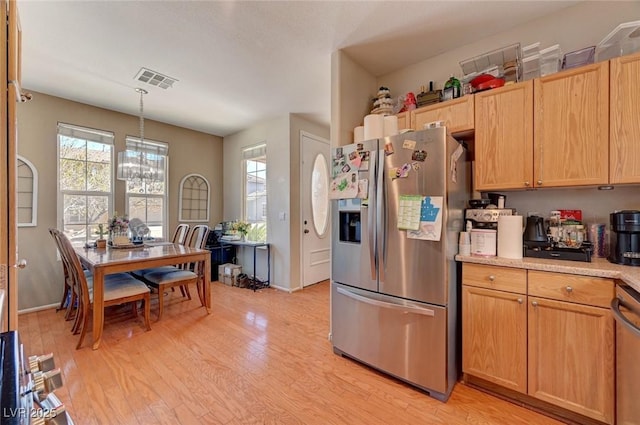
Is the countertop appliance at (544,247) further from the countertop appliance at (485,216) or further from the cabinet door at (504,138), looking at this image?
the cabinet door at (504,138)

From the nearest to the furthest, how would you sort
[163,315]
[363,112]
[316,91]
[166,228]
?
[363,112] < [163,315] < [316,91] < [166,228]

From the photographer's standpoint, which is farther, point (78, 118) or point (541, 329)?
point (78, 118)

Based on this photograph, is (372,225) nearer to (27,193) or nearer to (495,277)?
(495,277)

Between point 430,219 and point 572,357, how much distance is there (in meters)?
1.04

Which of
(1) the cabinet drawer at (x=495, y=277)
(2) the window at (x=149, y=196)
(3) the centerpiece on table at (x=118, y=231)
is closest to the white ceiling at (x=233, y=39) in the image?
(2) the window at (x=149, y=196)

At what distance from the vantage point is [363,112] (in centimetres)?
273

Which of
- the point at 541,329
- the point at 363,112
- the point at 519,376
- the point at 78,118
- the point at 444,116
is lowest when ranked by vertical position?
the point at 519,376

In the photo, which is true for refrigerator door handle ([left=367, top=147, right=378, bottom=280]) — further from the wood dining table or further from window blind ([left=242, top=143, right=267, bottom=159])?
window blind ([left=242, top=143, right=267, bottom=159])

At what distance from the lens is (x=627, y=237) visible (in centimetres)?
155

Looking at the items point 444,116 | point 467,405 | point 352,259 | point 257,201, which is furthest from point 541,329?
point 257,201

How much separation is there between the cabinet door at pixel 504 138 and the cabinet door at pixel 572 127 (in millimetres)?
48

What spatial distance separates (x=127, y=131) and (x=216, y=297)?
8.92ft

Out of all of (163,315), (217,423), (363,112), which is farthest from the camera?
(163,315)

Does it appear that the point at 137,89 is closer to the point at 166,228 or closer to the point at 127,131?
the point at 127,131
